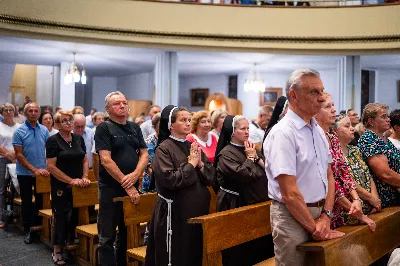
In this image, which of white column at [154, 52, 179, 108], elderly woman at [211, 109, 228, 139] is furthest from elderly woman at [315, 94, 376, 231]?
white column at [154, 52, 179, 108]

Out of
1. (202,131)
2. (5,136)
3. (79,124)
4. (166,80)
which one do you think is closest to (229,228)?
(202,131)

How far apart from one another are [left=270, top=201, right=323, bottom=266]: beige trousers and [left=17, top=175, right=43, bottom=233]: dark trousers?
467 cm

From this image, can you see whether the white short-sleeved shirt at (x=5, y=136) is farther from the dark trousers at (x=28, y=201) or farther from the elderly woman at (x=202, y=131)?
the elderly woman at (x=202, y=131)

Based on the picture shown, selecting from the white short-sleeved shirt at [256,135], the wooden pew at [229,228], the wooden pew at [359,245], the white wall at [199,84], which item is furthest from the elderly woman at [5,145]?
the white wall at [199,84]

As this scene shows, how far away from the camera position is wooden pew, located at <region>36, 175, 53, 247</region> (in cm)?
604

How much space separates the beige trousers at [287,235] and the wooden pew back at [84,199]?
3.20 meters

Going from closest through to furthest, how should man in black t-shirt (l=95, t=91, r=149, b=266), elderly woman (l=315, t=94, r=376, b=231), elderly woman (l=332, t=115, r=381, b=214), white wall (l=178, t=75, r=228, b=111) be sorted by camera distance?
1. elderly woman (l=315, t=94, r=376, b=231)
2. elderly woman (l=332, t=115, r=381, b=214)
3. man in black t-shirt (l=95, t=91, r=149, b=266)
4. white wall (l=178, t=75, r=228, b=111)

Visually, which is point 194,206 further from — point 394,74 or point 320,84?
point 394,74

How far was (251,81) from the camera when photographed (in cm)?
1397

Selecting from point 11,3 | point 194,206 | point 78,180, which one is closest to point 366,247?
point 194,206

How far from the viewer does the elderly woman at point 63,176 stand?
5.41 m

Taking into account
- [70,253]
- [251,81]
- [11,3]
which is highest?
[11,3]

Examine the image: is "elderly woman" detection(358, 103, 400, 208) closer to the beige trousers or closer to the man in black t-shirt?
the beige trousers

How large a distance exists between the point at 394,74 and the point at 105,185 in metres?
13.3
